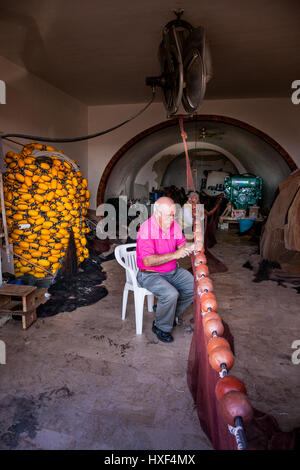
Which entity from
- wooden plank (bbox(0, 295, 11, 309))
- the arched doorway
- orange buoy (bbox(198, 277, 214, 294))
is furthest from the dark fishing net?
the arched doorway

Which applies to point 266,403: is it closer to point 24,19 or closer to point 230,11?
point 230,11

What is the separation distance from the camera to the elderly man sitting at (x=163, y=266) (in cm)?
292

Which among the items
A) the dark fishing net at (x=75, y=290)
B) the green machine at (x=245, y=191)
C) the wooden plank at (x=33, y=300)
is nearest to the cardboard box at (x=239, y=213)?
the green machine at (x=245, y=191)

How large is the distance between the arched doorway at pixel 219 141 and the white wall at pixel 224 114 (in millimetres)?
162

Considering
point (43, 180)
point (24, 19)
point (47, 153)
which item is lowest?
point (43, 180)

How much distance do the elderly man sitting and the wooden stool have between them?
1249mm

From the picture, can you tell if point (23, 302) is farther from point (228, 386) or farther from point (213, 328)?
point (228, 386)

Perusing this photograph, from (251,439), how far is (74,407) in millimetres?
1384

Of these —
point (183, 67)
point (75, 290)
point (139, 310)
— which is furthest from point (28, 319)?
point (183, 67)

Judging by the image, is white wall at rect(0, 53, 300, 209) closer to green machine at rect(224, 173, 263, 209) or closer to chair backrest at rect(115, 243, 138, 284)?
green machine at rect(224, 173, 263, 209)

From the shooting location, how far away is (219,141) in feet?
35.6

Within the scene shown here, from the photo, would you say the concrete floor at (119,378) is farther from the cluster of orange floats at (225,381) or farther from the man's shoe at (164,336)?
the cluster of orange floats at (225,381)
